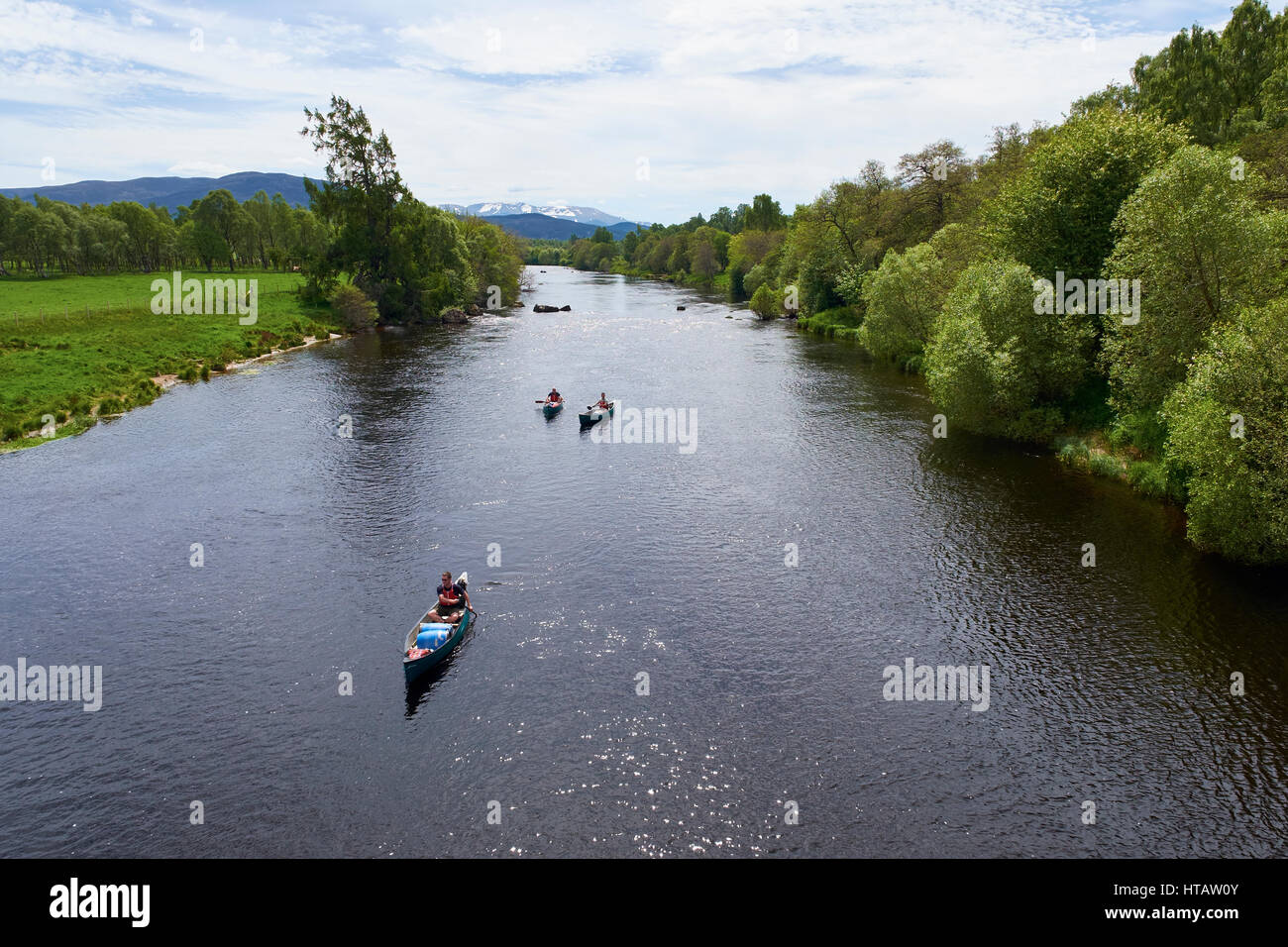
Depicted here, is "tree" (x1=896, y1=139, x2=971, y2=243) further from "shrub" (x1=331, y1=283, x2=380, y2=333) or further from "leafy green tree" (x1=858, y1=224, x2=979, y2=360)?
"shrub" (x1=331, y1=283, x2=380, y2=333)

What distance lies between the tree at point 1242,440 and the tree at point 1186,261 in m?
5.55

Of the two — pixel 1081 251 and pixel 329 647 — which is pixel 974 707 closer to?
pixel 329 647

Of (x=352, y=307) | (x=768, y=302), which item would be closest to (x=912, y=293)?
(x=768, y=302)

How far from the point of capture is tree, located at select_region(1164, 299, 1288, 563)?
31047mm

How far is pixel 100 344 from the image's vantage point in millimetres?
76125

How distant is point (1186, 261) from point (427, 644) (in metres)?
43.5

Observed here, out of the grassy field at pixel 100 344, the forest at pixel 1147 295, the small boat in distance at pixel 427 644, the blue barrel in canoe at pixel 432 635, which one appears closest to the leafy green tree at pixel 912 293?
the forest at pixel 1147 295

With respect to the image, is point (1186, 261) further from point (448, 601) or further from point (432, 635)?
point (432, 635)

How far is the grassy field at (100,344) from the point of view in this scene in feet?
191

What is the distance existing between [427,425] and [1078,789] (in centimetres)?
5116

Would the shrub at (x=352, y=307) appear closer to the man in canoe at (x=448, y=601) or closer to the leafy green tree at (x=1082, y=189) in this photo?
the leafy green tree at (x=1082, y=189)
